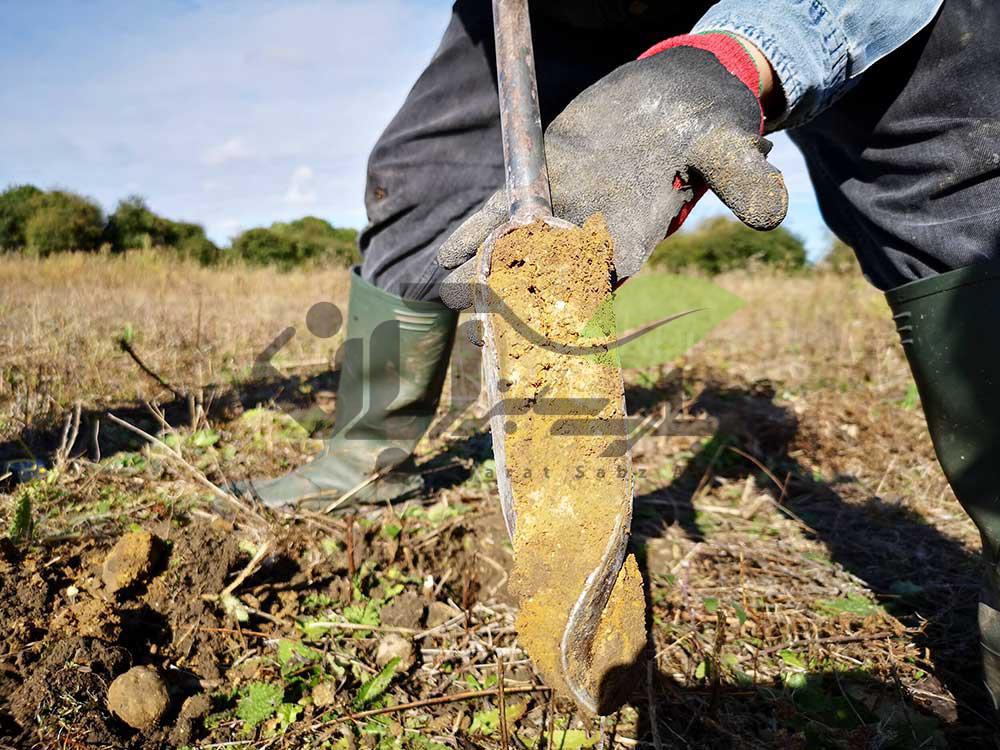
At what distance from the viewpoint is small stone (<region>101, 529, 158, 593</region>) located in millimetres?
1613

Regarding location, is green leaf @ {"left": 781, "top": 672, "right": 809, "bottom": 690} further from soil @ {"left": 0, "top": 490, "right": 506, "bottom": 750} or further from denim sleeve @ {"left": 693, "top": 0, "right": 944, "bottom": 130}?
denim sleeve @ {"left": 693, "top": 0, "right": 944, "bottom": 130}

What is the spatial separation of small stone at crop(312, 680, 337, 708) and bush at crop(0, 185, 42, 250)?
18.1m

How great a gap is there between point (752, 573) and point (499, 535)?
2.62ft

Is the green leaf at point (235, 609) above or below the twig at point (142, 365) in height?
below

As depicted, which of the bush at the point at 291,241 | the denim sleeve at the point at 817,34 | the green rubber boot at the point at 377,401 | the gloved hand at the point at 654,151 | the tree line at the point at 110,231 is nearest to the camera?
the gloved hand at the point at 654,151

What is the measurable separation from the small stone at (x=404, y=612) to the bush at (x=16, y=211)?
58.7 feet

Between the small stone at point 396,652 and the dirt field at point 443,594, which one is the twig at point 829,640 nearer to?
the dirt field at point 443,594

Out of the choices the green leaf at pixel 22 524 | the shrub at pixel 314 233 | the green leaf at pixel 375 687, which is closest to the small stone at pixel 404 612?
the green leaf at pixel 375 687

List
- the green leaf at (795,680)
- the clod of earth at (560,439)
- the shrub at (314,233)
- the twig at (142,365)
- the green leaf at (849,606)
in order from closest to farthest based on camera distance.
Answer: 1. the clod of earth at (560,439)
2. the green leaf at (795,680)
3. the green leaf at (849,606)
4. the twig at (142,365)
5. the shrub at (314,233)

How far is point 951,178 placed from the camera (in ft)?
4.64

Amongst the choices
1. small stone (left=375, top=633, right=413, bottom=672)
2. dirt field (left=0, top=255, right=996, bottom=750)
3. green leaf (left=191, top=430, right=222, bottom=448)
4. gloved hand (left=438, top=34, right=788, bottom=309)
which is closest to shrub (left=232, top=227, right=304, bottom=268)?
dirt field (left=0, top=255, right=996, bottom=750)

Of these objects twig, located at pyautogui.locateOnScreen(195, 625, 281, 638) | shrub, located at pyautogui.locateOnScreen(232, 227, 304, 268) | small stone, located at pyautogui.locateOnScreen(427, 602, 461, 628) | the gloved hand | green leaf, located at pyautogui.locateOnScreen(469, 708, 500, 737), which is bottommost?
green leaf, located at pyautogui.locateOnScreen(469, 708, 500, 737)

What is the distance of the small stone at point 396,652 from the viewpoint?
5.27ft

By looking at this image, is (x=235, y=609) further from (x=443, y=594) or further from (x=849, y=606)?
(x=849, y=606)
